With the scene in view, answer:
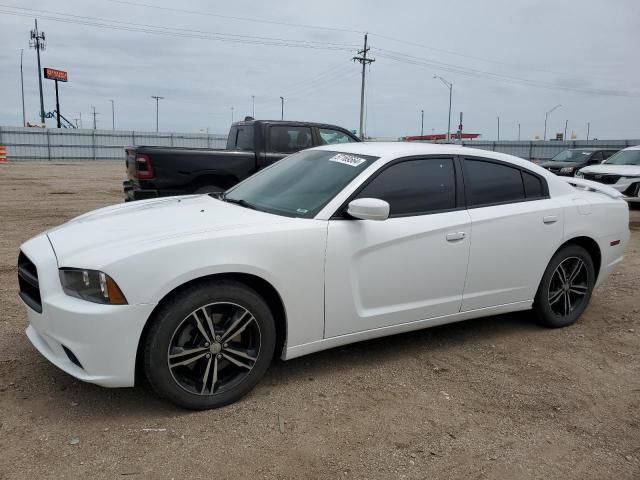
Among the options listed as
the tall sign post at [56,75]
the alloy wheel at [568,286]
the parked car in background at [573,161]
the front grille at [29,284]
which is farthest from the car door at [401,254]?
the tall sign post at [56,75]

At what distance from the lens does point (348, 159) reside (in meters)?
4.05

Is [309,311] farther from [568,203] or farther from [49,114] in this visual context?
[49,114]

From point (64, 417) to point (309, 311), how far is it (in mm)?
1535

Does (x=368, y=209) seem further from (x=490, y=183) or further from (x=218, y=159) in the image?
(x=218, y=159)

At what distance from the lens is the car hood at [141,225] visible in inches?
121

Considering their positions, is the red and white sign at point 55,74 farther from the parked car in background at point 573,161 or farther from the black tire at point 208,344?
the black tire at point 208,344

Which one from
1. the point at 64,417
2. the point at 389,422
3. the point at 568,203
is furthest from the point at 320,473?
the point at 568,203

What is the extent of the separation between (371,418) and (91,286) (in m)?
1.75

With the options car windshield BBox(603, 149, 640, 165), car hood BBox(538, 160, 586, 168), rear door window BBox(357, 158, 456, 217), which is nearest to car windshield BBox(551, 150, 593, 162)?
car hood BBox(538, 160, 586, 168)

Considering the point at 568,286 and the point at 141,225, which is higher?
the point at 141,225

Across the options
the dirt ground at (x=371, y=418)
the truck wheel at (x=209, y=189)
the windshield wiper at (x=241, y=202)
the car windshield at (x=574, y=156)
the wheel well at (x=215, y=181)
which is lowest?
the dirt ground at (x=371, y=418)

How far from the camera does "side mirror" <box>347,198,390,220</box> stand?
3414 millimetres

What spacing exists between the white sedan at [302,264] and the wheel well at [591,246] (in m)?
0.02

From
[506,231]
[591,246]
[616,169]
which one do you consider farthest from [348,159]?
[616,169]
